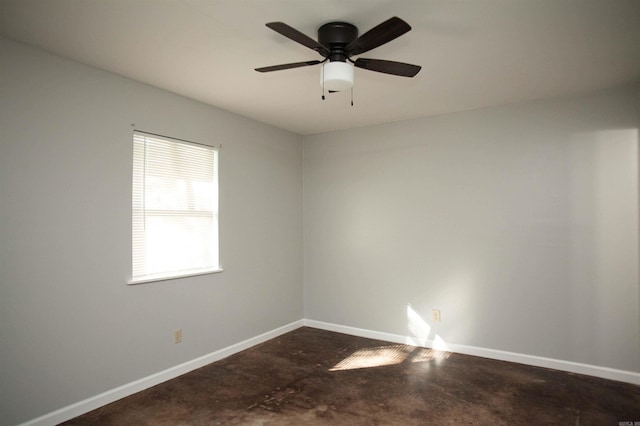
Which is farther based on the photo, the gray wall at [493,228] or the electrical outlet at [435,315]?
the electrical outlet at [435,315]

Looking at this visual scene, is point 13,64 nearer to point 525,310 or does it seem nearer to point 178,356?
point 178,356

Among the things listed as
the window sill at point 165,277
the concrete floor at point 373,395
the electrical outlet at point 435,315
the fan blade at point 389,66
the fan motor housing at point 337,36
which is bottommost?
the concrete floor at point 373,395

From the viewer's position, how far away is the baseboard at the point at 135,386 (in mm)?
2393

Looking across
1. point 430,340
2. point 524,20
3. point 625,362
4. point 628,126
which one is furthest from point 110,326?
point 628,126

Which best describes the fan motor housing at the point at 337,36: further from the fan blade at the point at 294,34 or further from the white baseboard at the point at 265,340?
the white baseboard at the point at 265,340

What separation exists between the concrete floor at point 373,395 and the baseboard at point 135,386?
0.06m

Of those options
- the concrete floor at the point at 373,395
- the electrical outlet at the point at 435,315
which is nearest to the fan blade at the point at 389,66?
the concrete floor at the point at 373,395

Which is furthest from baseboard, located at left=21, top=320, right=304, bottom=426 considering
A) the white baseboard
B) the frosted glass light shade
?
the frosted glass light shade

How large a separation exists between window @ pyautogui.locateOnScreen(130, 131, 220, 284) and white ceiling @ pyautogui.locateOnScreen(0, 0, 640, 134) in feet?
1.86

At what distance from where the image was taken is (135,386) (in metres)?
2.85

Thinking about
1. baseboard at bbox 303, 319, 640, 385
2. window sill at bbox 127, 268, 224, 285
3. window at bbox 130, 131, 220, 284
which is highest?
window at bbox 130, 131, 220, 284

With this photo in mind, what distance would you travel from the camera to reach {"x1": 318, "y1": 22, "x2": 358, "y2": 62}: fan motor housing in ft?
6.75

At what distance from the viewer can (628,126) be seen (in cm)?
309

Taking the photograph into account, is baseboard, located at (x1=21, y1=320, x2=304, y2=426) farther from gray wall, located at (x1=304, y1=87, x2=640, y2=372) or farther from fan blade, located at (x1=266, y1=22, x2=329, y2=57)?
fan blade, located at (x1=266, y1=22, x2=329, y2=57)
